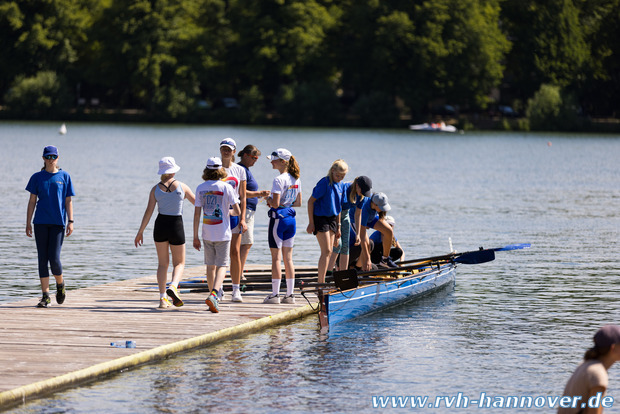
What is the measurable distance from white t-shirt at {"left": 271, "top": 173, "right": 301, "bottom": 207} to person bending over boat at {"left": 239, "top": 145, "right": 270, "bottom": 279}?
334 mm

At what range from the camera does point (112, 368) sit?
11.3 metres

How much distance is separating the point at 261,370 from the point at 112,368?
176 cm

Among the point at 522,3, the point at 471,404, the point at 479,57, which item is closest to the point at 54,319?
the point at 471,404

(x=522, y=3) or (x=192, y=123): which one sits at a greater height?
(x=522, y=3)

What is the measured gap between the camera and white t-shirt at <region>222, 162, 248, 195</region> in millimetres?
14039

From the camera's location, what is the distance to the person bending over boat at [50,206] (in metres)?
13.4

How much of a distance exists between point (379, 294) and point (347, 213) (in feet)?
4.93

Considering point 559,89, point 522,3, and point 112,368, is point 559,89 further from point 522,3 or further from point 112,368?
point 112,368

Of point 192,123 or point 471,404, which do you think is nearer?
point 471,404

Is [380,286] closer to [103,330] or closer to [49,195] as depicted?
[103,330]

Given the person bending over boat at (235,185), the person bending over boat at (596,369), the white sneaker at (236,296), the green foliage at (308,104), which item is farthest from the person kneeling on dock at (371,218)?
the green foliage at (308,104)

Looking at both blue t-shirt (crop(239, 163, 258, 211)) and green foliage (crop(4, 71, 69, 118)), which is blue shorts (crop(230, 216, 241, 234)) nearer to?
blue t-shirt (crop(239, 163, 258, 211))

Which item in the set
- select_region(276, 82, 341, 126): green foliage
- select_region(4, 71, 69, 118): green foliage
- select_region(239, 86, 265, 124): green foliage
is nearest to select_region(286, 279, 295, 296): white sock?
select_region(276, 82, 341, 126): green foliage

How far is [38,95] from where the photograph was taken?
114 m
